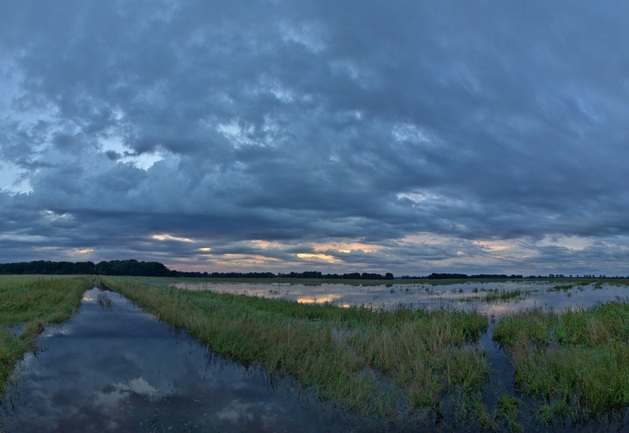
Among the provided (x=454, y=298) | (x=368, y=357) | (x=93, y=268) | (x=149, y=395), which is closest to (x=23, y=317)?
(x=149, y=395)

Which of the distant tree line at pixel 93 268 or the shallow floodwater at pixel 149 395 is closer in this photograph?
the shallow floodwater at pixel 149 395

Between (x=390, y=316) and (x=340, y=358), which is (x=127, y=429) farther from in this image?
(x=390, y=316)

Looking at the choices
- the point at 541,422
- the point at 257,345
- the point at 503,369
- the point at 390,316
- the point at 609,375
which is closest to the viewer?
the point at 541,422

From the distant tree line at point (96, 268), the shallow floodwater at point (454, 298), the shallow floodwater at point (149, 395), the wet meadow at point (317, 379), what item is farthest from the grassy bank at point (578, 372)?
the distant tree line at point (96, 268)

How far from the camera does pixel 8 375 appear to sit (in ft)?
38.3

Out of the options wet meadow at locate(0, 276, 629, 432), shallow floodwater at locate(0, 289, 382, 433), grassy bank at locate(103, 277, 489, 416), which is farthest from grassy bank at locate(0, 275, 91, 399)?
grassy bank at locate(103, 277, 489, 416)

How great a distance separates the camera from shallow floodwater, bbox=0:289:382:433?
351 inches

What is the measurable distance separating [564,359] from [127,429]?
1173 cm

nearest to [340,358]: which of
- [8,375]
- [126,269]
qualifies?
[8,375]

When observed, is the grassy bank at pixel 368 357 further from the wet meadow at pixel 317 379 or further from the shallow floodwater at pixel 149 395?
the shallow floodwater at pixel 149 395

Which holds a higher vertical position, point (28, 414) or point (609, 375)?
point (609, 375)

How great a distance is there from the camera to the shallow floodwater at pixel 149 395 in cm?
891

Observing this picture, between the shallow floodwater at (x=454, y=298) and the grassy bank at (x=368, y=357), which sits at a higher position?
the grassy bank at (x=368, y=357)

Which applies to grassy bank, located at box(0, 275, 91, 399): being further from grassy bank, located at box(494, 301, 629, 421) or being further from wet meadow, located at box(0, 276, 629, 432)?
grassy bank, located at box(494, 301, 629, 421)
